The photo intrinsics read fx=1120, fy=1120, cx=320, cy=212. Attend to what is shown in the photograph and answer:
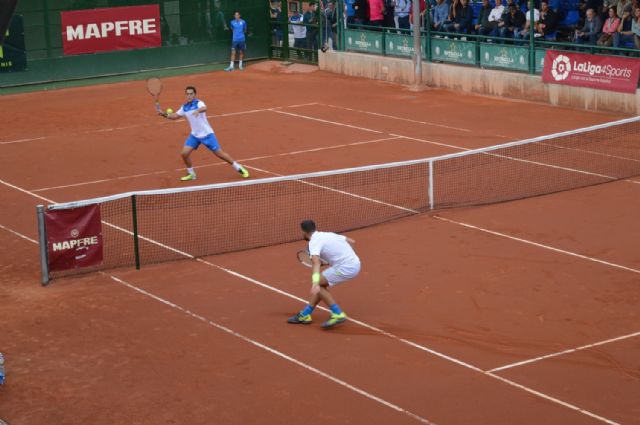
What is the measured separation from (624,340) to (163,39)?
86.4 ft

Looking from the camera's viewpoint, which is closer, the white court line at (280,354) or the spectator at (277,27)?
the white court line at (280,354)

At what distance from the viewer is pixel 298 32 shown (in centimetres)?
3803

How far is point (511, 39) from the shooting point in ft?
101

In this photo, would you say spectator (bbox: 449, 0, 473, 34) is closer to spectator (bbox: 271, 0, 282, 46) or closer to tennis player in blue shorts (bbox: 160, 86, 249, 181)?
spectator (bbox: 271, 0, 282, 46)

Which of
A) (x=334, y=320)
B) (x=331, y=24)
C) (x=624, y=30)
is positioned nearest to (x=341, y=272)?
(x=334, y=320)

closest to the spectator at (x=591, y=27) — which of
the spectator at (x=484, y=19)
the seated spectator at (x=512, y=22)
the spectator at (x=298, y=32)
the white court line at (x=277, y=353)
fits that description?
the seated spectator at (x=512, y=22)

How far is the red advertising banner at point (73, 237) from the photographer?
16.1 m

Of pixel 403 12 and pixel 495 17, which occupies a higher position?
pixel 403 12

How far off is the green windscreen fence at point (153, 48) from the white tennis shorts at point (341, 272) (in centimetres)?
2294

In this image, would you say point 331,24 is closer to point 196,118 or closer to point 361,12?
point 361,12

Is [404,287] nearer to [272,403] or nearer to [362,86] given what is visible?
[272,403]

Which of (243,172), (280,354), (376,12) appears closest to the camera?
(280,354)

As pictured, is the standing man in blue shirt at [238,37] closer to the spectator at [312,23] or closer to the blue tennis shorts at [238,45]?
the blue tennis shorts at [238,45]

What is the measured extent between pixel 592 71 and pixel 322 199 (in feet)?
37.2
